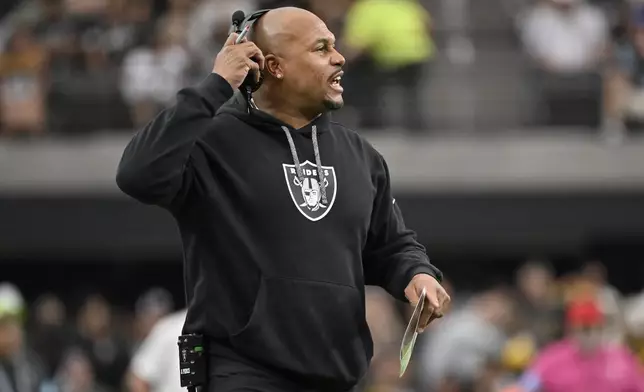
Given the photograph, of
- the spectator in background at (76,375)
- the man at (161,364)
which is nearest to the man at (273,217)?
the man at (161,364)

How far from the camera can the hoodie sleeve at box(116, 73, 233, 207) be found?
4.88 metres

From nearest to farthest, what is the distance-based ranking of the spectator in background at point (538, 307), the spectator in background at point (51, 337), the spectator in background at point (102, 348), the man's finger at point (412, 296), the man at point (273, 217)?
1. the man at point (273, 217)
2. the man's finger at point (412, 296)
3. the spectator in background at point (538, 307)
4. the spectator in background at point (102, 348)
5. the spectator in background at point (51, 337)

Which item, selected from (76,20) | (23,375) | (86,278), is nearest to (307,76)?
(23,375)

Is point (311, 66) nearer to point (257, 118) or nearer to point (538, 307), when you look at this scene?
point (257, 118)

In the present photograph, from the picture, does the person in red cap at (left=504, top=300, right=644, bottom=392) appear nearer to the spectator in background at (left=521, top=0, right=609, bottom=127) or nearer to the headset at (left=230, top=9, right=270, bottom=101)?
the headset at (left=230, top=9, right=270, bottom=101)

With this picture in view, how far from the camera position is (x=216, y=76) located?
5031mm

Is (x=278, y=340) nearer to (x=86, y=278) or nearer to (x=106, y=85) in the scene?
(x=106, y=85)

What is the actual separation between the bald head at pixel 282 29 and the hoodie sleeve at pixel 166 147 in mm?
395

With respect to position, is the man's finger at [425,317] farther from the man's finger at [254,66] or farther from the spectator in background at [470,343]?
the spectator in background at [470,343]

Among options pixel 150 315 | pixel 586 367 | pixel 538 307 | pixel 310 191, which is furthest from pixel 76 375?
pixel 310 191

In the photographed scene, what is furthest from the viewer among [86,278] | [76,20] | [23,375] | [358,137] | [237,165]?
[86,278]

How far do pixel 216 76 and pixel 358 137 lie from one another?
0.74m

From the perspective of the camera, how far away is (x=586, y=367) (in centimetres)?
906

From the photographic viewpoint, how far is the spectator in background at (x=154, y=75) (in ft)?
Answer: 49.1
